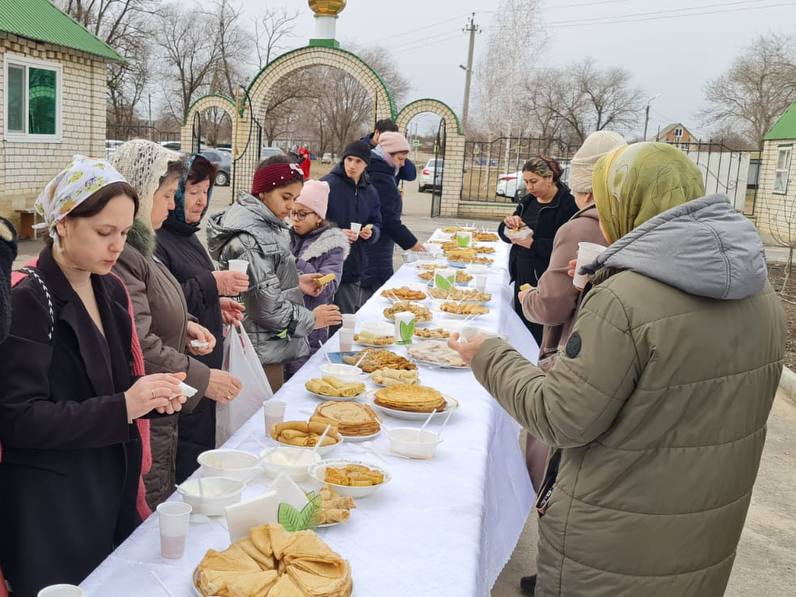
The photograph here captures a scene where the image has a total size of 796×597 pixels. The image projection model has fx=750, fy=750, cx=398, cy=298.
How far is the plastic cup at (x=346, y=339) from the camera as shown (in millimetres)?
3867

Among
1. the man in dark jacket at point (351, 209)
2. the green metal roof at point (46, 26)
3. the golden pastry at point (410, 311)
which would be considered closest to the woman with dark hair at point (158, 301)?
the golden pastry at point (410, 311)

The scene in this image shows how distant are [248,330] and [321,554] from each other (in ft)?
8.19

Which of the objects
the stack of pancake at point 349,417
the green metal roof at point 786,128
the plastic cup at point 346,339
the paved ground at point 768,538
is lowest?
the paved ground at point 768,538

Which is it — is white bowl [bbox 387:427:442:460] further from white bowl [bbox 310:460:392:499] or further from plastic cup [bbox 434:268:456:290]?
plastic cup [bbox 434:268:456:290]

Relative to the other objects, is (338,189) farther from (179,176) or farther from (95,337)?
(95,337)

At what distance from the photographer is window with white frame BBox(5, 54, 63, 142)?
45.0 feet

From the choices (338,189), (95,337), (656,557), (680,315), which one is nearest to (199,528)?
(95,337)

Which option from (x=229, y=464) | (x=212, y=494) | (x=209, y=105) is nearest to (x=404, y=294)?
(x=229, y=464)

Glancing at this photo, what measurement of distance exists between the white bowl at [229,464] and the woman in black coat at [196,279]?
3.75 ft

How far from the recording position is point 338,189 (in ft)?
20.4

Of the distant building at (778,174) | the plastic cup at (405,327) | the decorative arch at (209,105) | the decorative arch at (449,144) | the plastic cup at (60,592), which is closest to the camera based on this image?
the plastic cup at (60,592)

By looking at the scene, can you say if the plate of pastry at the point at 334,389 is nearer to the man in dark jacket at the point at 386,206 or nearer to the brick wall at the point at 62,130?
the man in dark jacket at the point at 386,206

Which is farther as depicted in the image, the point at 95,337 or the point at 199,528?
the point at 95,337

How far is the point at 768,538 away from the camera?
4.44 meters
